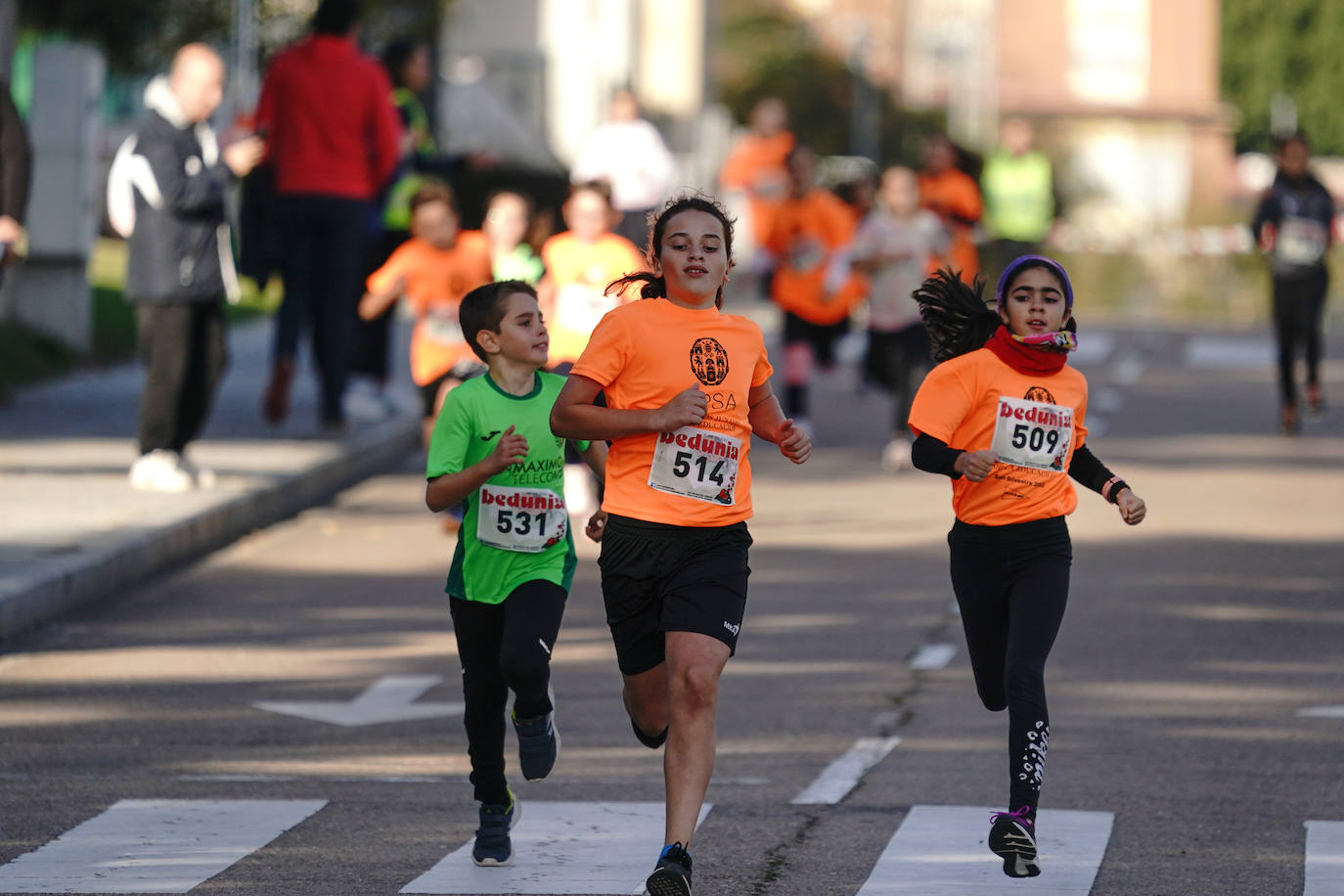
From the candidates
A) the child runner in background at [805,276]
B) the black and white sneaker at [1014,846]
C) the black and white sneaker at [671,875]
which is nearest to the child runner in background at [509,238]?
the child runner in background at [805,276]

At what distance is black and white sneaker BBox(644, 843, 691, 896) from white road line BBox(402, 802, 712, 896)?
1.03 feet

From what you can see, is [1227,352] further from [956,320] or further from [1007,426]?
[1007,426]

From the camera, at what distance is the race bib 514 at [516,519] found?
646cm

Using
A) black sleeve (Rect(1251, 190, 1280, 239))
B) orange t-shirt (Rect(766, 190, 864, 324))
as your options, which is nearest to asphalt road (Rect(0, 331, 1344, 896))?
orange t-shirt (Rect(766, 190, 864, 324))

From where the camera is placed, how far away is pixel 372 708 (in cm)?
862

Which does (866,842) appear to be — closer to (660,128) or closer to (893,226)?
(893,226)

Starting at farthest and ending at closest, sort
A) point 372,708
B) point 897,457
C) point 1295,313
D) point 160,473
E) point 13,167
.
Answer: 1. point 1295,313
2. point 897,457
3. point 160,473
4. point 13,167
5. point 372,708

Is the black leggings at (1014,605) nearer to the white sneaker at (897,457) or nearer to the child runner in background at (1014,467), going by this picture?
the child runner in background at (1014,467)

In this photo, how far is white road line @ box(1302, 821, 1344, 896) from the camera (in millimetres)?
6152

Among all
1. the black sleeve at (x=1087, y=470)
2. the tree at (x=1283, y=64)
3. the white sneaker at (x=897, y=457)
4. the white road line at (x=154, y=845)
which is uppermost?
the tree at (x=1283, y=64)

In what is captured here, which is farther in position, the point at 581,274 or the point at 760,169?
the point at 760,169

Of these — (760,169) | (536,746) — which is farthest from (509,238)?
(760,169)

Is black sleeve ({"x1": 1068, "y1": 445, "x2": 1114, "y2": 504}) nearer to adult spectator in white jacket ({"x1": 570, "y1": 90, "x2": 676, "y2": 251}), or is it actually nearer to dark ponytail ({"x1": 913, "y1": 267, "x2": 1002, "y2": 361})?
dark ponytail ({"x1": 913, "y1": 267, "x2": 1002, "y2": 361})

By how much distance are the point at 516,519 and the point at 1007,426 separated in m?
1.25
